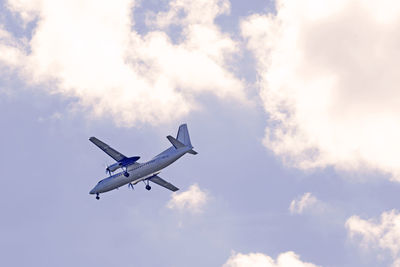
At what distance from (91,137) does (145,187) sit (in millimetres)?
15313

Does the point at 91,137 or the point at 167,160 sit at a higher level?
the point at 91,137

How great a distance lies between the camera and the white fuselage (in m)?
96.3

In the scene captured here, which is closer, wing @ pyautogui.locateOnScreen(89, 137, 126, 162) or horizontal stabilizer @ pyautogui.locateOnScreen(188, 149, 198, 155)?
horizontal stabilizer @ pyautogui.locateOnScreen(188, 149, 198, 155)

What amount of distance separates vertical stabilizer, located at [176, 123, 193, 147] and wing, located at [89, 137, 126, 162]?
950 cm

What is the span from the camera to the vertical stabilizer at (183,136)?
10031cm

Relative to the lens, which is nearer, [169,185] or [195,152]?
[195,152]

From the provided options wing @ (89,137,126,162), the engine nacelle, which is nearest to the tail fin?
wing @ (89,137,126,162)

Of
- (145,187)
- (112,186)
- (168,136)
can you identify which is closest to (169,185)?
(145,187)

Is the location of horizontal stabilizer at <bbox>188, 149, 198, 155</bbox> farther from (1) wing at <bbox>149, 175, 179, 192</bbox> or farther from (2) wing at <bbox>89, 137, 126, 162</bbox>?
(1) wing at <bbox>149, 175, 179, 192</bbox>

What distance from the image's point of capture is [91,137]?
326ft

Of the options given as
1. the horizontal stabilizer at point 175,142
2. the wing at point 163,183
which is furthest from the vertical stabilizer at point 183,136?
the wing at point 163,183

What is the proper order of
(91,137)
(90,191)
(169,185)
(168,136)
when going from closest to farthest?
(168,136) < (91,137) < (90,191) < (169,185)

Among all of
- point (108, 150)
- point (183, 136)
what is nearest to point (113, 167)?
point (108, 150)

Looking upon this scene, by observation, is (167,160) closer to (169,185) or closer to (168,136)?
(168,136)
